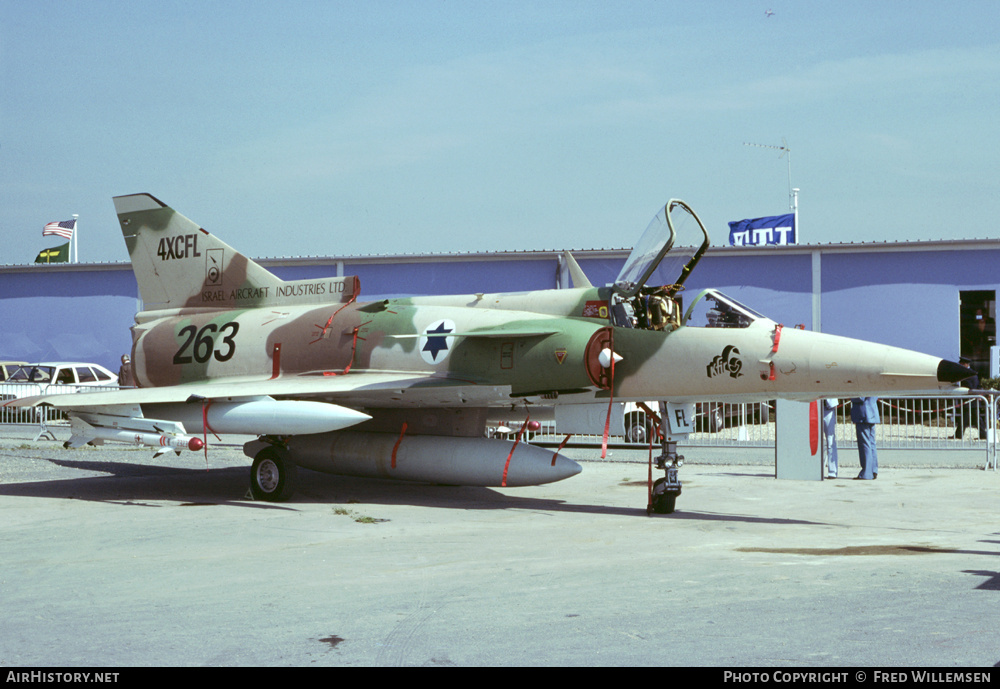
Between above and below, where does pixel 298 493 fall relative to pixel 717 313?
below

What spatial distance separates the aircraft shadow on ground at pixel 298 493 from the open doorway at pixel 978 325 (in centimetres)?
2376

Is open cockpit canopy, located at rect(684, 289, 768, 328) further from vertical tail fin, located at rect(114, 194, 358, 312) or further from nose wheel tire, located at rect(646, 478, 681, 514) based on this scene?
vertical tail fin, located at rect(114, 194, 358, 312)

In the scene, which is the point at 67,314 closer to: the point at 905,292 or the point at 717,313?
the point at 905,292

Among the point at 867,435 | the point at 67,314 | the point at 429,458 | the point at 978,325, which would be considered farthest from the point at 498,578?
the point at 67,314

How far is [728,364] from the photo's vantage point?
34.8ft

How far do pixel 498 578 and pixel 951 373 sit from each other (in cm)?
Answer: 504

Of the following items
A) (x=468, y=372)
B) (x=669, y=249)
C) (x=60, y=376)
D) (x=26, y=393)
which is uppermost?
(x=669, y=249)

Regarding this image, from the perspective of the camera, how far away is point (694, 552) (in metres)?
8.37

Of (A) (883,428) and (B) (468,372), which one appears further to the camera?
(A) (883,428)

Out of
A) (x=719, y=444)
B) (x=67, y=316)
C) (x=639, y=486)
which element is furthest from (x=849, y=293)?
(x=67, y=316)

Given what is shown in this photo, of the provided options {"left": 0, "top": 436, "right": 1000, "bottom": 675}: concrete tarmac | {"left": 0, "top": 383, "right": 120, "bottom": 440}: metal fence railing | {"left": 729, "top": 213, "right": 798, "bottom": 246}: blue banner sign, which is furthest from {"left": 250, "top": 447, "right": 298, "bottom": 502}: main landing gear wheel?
{"left": 729, "top": 213, "right": 798, "bottom": 246}: blue banner sign

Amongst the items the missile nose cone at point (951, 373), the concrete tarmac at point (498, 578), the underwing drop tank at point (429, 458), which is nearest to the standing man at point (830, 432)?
the concrete tarmac at point (498, 578)

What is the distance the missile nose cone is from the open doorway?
24.8 meters

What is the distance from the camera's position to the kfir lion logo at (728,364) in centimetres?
1055
